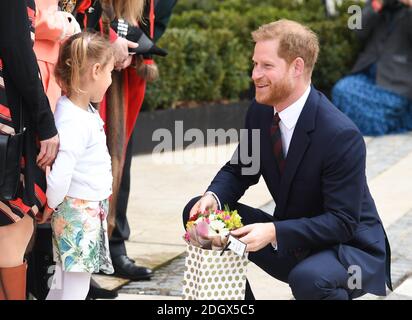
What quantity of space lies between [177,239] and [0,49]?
240cm

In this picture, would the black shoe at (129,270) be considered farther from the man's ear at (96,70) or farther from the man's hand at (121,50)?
the man's ear at (96,70)

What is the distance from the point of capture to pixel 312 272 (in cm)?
361

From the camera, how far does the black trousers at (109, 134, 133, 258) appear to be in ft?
16.3

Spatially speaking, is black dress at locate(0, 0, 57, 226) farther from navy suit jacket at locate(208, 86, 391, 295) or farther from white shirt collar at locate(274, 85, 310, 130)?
white shirt collar at locate(274, 85, 310, 130)

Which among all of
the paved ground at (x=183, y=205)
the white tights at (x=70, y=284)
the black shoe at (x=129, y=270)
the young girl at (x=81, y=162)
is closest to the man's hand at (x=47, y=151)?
the young girl at (x=81, y=162)

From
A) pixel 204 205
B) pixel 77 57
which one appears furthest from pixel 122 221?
pixel 77 57

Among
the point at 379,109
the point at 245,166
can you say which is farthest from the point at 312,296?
the point at 379,109

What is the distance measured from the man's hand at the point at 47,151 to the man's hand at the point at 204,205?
0.64m

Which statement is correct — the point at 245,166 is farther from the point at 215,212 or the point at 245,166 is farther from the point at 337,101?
the point at 337,101

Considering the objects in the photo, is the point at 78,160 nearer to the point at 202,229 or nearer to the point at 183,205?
the point at 202,229

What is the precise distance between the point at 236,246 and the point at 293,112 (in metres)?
0.71

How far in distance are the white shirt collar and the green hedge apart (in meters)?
4.56

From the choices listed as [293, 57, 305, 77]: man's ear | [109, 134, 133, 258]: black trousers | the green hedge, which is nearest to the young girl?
[293, 57, 305, 77]: man's ear
